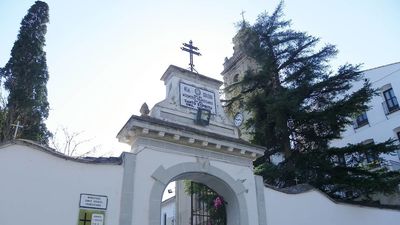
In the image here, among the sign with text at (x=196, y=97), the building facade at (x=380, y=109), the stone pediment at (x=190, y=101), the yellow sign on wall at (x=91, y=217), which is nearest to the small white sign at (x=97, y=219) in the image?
the yellow sign on wall at (x=91, y=217)

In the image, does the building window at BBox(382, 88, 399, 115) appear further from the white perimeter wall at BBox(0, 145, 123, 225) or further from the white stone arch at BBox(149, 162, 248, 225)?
the white perimeter wall at BBox(0, 145, 123, 225)

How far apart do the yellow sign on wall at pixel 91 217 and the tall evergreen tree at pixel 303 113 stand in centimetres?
689

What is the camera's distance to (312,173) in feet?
42.2

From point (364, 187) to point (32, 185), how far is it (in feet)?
33.5

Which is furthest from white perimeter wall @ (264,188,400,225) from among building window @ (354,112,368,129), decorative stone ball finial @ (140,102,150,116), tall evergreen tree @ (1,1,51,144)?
tall evergreen tree @ (1,1,51,144)

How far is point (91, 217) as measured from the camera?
7.30m

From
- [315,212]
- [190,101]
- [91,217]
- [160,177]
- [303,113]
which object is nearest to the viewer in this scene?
[91,217]

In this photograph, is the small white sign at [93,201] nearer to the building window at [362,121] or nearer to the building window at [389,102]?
the building window at [389,102]

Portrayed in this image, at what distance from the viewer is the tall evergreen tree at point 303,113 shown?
12.6 m

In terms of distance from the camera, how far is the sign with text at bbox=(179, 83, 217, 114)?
9.96 meters

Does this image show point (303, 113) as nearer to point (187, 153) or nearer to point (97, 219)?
point (187, 153)

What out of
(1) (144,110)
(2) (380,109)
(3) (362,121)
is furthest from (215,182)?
(3) (362,121)

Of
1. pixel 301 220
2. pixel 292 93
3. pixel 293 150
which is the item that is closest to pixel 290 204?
pixel 301 220

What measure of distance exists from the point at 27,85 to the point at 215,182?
14534 mm
